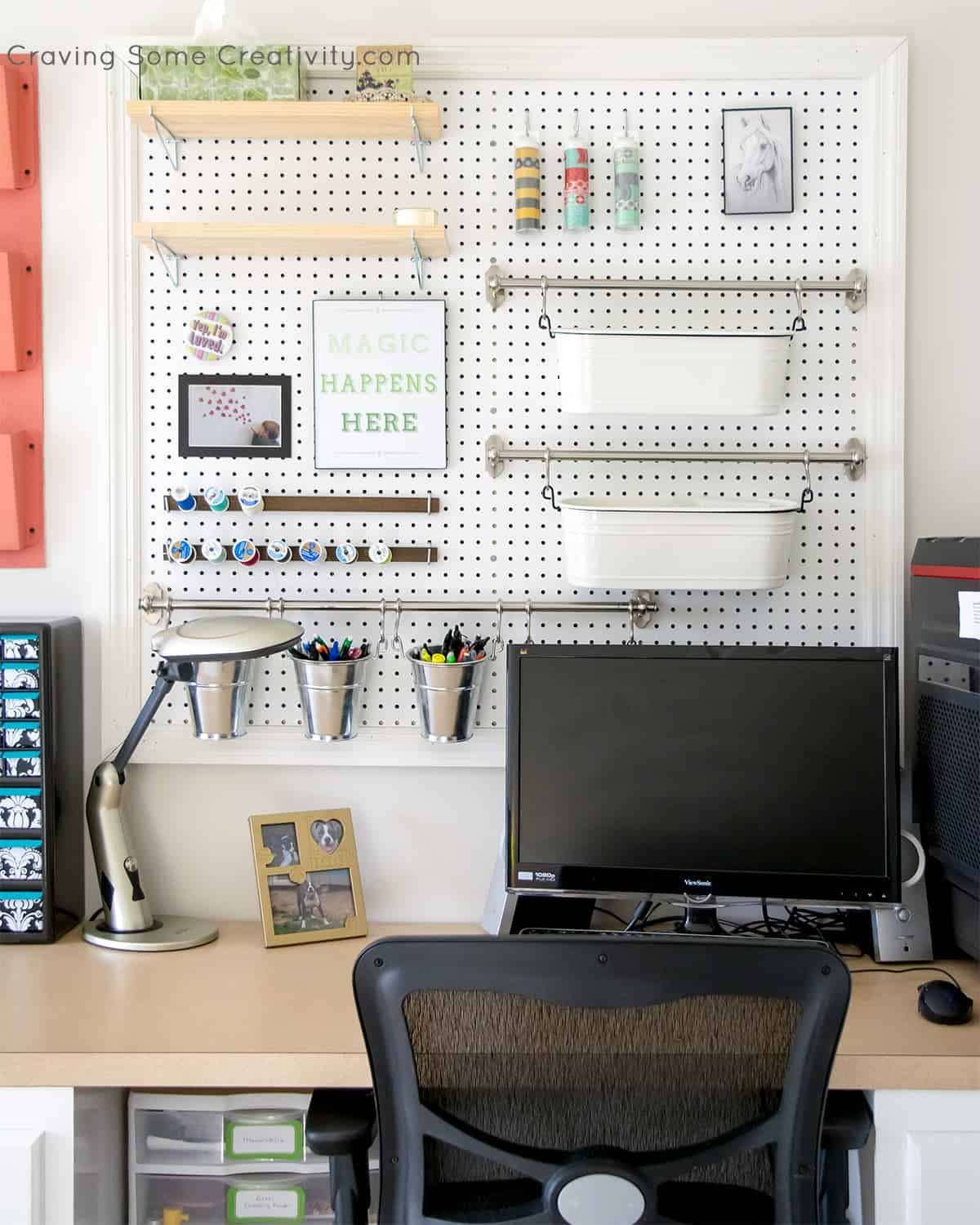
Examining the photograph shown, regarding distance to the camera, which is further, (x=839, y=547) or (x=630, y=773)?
(x=839, y=547)

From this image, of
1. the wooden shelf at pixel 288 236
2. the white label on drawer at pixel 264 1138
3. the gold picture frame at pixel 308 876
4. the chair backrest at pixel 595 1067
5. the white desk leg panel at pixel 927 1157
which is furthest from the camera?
the gold picture frame at pixel 308 876

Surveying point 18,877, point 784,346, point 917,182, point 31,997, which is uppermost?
point 917,182

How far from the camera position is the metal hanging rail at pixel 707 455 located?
5.78 feet

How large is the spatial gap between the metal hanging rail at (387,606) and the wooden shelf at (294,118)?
0.72 metres

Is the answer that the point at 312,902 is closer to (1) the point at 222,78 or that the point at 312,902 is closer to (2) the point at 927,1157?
(2) the point at 927,1157

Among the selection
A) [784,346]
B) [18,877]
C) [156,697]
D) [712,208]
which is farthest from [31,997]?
[712,208]

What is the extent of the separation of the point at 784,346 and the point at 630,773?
683 millimetres

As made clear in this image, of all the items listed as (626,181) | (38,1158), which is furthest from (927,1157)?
(626,181)

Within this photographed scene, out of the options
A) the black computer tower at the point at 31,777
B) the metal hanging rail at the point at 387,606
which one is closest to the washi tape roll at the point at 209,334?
the metal hanging rail at the point at 387,606

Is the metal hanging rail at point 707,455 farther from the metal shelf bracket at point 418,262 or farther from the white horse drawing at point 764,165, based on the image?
the white horse drawing at point 764,165

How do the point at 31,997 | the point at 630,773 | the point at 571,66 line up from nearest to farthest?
the point at 31,997 → the point at 630,773 → the point at 571,66

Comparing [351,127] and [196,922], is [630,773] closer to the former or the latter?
[196,922]

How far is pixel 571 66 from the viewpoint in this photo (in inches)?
69.6

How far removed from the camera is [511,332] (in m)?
1.80
